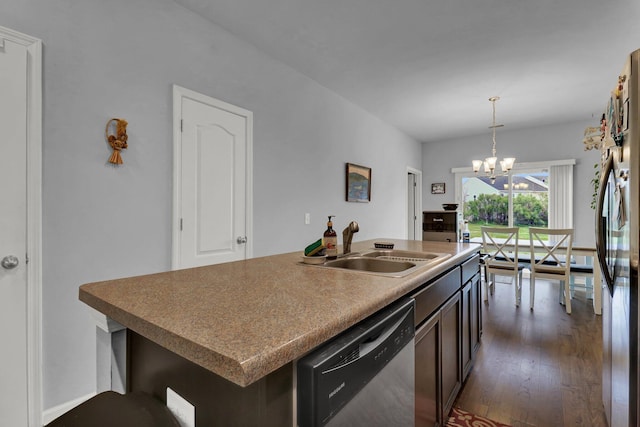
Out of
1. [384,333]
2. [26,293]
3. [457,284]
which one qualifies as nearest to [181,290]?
[384,333]

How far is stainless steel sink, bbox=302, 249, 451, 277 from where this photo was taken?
1.71 m

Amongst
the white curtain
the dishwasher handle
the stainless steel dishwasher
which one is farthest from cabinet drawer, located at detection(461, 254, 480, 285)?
the white curtain

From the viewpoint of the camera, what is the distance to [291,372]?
2.24ft

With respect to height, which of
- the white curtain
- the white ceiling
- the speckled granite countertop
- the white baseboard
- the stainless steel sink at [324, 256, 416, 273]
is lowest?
the white baseboard

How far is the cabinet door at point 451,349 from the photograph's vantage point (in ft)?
5.27

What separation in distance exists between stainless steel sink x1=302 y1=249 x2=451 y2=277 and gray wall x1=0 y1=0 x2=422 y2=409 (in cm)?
127

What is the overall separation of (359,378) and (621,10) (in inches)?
125

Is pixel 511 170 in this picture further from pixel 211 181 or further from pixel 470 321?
pixel 211 181

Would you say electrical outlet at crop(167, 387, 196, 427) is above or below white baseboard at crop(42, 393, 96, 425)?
above

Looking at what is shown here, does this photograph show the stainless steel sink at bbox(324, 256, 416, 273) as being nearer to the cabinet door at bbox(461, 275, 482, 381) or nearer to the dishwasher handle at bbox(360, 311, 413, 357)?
the cabinet door at bbox(461, 275, 482, 381)

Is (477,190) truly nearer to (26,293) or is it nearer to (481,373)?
(481,373)

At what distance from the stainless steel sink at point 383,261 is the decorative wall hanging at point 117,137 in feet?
4.58

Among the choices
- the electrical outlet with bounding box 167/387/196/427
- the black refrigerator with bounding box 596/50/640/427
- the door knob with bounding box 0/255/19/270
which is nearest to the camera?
the electrical outlet with bounding box 167/387/196/427

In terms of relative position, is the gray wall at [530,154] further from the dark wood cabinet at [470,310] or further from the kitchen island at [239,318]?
the kitchen island at [239,318]
